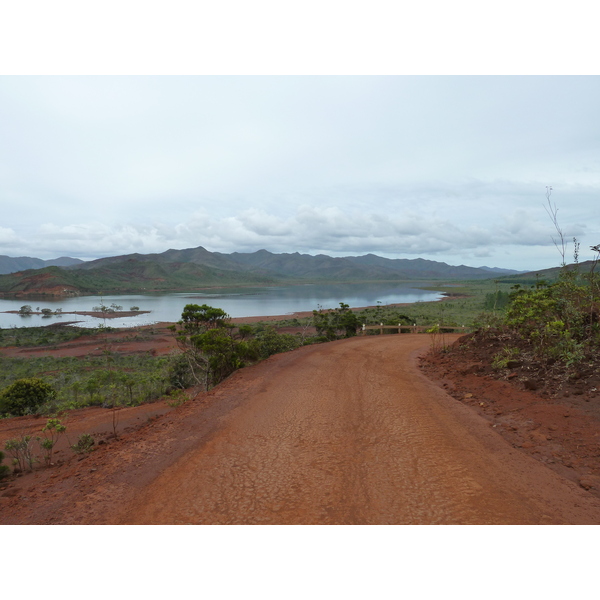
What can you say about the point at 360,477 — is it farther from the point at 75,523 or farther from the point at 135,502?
the point at 75,523

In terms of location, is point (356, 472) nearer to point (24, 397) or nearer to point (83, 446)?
point (83, 446)

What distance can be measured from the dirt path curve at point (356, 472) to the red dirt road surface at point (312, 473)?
0.05ft

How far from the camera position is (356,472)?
4125mm

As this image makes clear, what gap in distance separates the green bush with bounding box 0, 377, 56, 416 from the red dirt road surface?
714 cm

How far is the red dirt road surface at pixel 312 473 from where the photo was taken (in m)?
3.37

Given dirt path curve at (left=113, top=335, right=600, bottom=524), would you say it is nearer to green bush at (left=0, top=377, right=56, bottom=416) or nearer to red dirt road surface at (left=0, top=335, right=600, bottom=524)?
red dirt road surface at (left=0, top=335, right=600, bottom=524)

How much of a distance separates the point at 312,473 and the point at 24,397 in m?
A: 10.9

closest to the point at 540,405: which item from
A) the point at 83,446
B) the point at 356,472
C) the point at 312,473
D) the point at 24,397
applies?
the point at 356,472

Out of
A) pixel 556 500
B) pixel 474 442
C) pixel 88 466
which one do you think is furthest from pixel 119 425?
pixel 556 500

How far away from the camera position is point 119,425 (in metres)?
7.81

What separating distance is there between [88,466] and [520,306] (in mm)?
9208

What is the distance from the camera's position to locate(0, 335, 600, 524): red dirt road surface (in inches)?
132

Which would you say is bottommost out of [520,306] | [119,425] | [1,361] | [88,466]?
[1,361]

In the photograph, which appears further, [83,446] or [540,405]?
[83,446]
